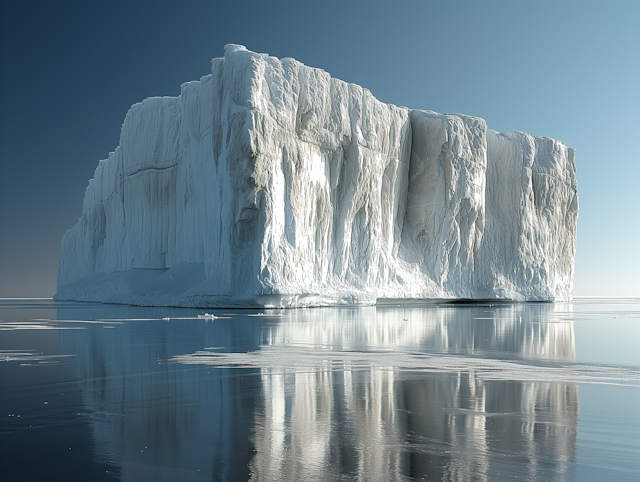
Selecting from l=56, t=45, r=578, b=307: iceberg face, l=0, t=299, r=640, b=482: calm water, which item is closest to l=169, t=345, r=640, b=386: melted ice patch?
l=0, t=299, r=640, b=482: calm water

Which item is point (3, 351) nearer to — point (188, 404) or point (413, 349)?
point (188, 404)

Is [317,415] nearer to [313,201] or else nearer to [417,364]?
[417,364]

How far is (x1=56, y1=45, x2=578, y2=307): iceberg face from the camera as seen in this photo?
920 inches

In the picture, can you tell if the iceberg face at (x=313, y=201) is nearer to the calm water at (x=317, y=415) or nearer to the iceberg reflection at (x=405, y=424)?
the calm water at (x=317, y=415)

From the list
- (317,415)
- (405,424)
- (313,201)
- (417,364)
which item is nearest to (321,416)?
(317,415)

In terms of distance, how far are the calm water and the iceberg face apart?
15.7 meters

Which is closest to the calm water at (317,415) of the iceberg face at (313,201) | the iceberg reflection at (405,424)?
the iceberg reflection at (405,424)

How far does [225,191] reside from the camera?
958 inches

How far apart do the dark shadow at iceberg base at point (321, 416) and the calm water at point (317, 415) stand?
14 millimetres

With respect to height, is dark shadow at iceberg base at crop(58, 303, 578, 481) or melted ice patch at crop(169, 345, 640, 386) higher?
dark shadow at iceberg base at crop(58, 303, 578, 481)

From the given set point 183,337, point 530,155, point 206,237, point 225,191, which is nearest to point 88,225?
point 206,237

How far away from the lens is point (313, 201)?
87.1ft

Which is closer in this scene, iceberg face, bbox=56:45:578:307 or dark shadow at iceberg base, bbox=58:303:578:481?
dark shadow at iceberg base, bbox=58:303:578:481

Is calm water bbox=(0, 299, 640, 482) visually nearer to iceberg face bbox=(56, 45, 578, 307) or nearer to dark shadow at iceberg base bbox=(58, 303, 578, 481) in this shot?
dark shadow at iceberg base bbox=(58, 303, 578, 481)
